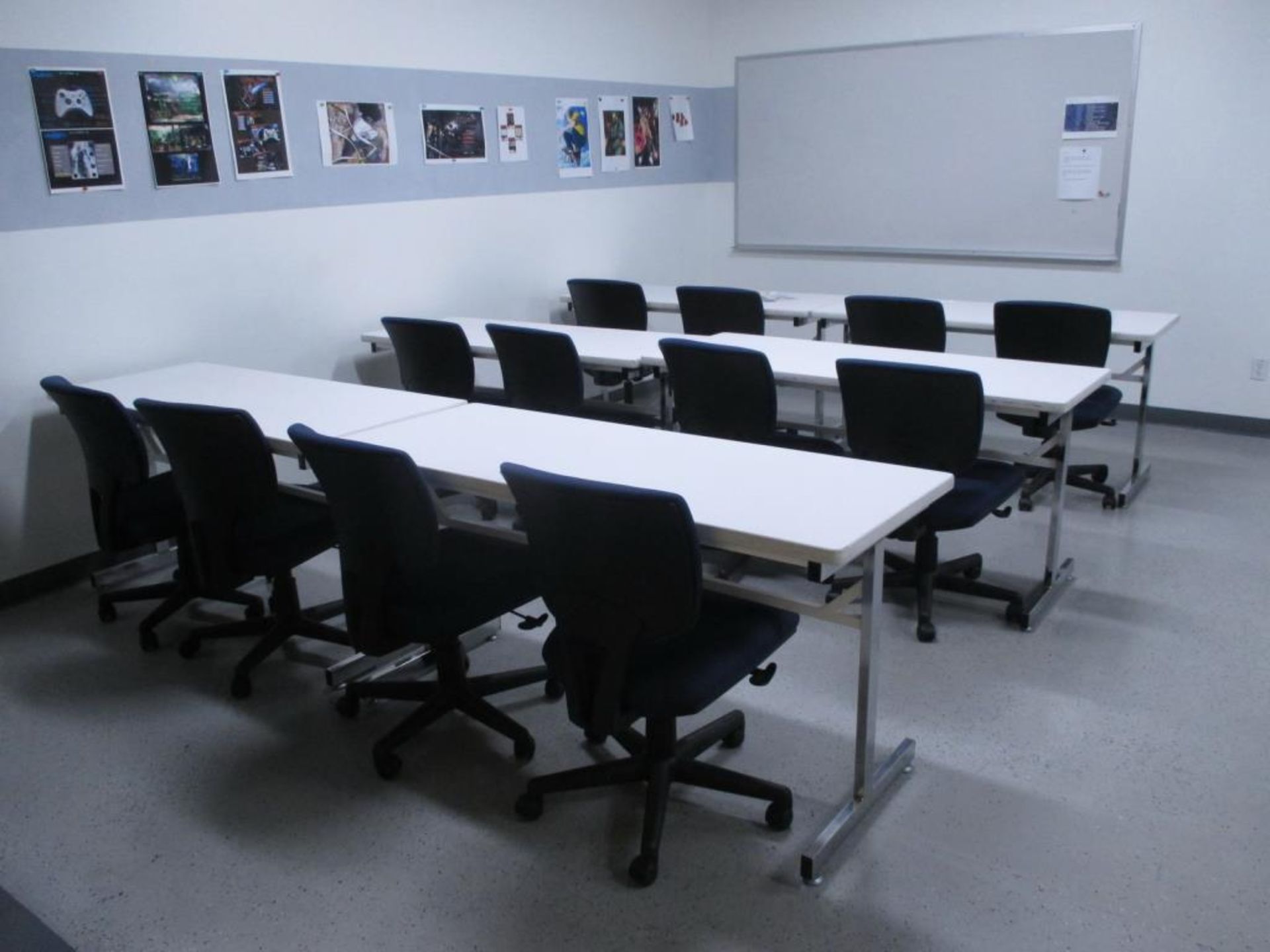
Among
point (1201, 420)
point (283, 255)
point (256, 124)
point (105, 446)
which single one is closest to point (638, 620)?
point (105, 446)

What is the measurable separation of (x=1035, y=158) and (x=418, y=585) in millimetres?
4545

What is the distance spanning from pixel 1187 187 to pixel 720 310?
2547 mm

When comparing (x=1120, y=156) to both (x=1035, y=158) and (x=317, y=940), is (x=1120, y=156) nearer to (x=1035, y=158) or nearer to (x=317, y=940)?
(x=1035, y=158)

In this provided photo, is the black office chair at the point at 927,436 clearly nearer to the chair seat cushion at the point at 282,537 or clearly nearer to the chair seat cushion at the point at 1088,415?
the chair seat cushion at the point at 1088,415

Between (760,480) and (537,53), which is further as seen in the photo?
(537,53)

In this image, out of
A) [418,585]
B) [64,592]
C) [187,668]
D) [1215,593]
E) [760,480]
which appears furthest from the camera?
[64,592]

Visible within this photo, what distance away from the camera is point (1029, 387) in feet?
10.3

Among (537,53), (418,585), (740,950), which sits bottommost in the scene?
(740,950)

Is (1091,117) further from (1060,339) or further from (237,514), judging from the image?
(237,514)

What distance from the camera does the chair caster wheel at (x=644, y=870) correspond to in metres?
2.11

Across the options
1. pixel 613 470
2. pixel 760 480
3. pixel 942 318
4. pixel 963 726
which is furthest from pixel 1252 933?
pixel 942 318

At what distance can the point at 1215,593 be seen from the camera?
11.2 ft

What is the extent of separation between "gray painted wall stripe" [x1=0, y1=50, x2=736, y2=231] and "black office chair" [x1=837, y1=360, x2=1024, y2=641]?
8.30 ft

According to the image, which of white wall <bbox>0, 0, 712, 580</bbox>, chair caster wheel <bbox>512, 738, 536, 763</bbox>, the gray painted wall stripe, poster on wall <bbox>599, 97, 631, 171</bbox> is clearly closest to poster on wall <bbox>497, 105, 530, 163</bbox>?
the gray painted wall stripe
